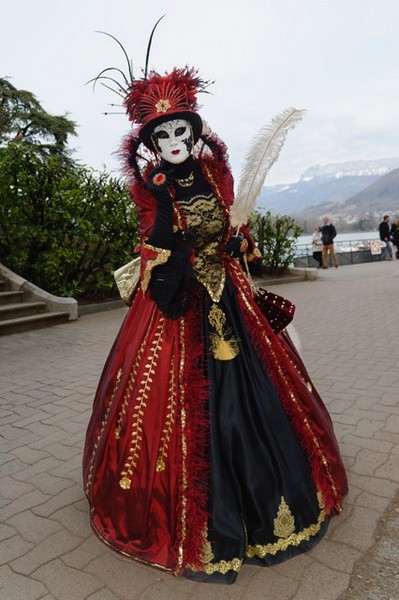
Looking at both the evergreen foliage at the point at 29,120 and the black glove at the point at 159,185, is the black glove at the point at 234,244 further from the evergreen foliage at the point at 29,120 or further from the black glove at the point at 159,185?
the evergreen foliage at the point at 29,120

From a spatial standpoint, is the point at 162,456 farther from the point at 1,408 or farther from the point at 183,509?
the point at 1,408

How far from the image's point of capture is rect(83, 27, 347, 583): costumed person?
2.06m

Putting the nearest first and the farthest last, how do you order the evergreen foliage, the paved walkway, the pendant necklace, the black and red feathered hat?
the paved walkway, the black and red feathered hat, the pendant necklace, the evergreen foliage

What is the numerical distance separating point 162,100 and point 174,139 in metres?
0.20

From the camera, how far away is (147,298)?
2.23m

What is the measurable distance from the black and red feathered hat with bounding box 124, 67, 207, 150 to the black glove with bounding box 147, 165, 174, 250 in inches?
11.5

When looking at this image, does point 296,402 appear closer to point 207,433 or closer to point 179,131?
point 207,433

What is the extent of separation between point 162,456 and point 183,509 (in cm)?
24

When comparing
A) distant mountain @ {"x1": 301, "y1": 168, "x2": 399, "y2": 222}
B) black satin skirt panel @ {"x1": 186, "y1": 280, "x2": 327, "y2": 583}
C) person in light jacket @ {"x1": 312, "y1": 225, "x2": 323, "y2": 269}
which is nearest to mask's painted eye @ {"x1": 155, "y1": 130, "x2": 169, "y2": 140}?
black satin skirt panel @ {"x1": 186, "y1": 280, "x2": 327, "y2": 583}

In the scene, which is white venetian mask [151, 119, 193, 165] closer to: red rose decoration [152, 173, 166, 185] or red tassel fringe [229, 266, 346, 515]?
red rose decoration [152, 173, 166, 185]

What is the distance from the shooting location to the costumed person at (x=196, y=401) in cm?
206

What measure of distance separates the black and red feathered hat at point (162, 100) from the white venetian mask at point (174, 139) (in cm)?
3

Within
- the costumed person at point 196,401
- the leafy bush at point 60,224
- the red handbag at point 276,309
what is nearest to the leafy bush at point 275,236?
the leafy bush at point 60,224

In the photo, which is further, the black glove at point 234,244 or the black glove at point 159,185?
the black glove at point 234,244
